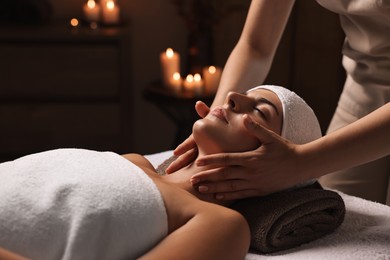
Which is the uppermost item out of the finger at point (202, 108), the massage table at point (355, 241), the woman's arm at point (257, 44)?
the woman's arm at point (257, 44)

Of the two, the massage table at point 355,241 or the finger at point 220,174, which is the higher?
the finger at point 220,174

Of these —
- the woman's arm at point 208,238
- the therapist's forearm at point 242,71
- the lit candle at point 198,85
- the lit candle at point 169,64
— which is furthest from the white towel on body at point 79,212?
the lit candle at point 169,64

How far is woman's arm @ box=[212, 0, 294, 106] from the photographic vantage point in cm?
189

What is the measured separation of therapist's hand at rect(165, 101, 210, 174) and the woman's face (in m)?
0.05

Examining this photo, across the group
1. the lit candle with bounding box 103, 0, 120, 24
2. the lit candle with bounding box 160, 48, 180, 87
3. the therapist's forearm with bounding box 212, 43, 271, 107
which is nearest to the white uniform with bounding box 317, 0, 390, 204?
the therapist's forearm with bounding box 212, 43, 271, 107

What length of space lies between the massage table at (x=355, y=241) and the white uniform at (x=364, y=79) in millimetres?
211

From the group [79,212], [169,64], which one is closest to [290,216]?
[79,212]

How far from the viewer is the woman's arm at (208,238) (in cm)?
124

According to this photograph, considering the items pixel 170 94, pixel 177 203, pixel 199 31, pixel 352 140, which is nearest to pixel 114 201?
pixel 177 203

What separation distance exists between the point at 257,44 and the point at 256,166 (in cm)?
63

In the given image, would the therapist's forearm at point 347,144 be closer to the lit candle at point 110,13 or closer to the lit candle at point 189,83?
the lit candle at point 189,83

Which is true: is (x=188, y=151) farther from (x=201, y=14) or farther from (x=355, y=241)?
(x=201, y=14)

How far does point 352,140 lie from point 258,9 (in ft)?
2.10

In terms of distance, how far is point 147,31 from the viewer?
3938 mm
